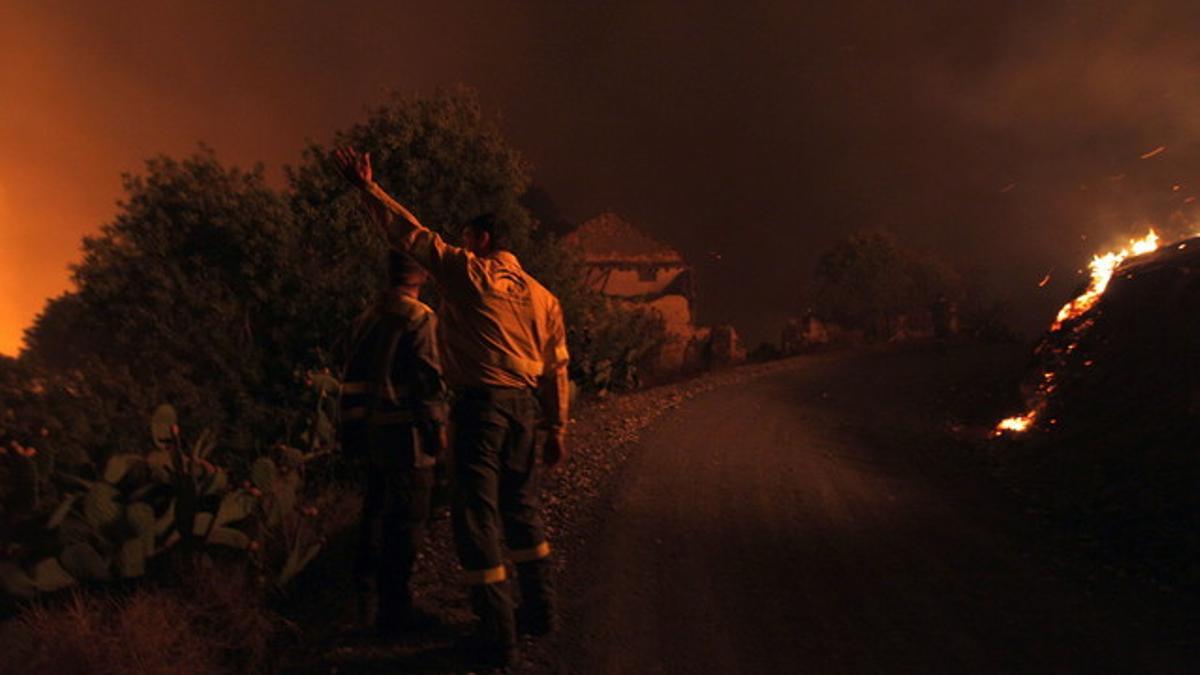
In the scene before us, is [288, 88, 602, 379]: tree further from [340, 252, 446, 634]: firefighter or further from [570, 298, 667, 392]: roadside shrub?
[340, 252, 446, 634]: firefighter

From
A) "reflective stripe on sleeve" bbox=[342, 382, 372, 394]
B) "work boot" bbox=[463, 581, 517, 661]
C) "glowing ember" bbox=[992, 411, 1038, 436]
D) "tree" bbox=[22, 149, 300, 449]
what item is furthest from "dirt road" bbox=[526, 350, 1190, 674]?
"tree" bbox=[22, 149, 300, 449]

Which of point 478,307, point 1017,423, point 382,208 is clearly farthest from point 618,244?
point 382,208

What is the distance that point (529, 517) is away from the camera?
3.45 m

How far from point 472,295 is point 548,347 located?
57cm

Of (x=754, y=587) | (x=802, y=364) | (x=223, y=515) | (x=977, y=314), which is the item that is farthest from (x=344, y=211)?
(x=977, y=314)

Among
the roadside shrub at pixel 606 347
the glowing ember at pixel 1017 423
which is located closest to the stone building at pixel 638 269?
the roadside shrub at pixel 606 347

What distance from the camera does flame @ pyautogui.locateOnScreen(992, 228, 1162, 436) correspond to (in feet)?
26.2

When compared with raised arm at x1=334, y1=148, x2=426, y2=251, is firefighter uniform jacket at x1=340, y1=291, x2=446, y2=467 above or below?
below

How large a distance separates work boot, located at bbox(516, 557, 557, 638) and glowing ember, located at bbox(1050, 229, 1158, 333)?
8.80 m

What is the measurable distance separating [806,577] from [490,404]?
7.75ft

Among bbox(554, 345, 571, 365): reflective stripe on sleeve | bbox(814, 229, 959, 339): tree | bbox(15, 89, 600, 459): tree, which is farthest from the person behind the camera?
bbox(814, 229, 959, 339): tree

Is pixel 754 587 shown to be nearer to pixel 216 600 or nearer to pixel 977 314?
pixel 216 600

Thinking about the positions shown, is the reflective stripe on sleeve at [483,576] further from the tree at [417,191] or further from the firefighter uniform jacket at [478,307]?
the tree at [417,191]

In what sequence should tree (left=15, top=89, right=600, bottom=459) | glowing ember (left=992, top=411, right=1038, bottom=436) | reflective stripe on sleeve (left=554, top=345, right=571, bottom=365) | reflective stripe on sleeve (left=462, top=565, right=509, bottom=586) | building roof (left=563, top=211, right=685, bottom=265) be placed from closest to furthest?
reflective stripe on sleeve (left=462, top=565, right=509, bottom=586) < reflective stripe on sleeve (left=554, top=345, right=571, bottom=365) < tree (left=15, top=89, right=600, bottom=459) < glowing ember (left=992, top=411, right=1038, bottom=436) < building roof (left=563, top=211, right=685, bottom=265)
